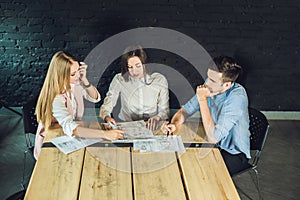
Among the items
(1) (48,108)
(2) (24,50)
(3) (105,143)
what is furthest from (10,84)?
(3) (105,143)

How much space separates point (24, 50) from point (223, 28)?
1960 mm

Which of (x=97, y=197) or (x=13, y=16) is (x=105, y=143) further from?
(x=13, y=16)

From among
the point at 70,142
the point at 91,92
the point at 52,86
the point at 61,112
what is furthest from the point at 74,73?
the point at 70,142

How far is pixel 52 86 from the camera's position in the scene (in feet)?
9.10

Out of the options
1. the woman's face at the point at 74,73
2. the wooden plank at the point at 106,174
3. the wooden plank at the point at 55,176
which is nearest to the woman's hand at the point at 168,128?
the wooden plank at the point at 106,174

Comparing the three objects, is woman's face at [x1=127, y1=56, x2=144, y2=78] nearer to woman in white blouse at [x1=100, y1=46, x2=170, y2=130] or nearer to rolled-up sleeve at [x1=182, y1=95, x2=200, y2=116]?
woman in white blouse at [x1=100, y1=46, x2=170, y2=130]

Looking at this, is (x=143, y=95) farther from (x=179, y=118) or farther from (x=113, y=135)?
(x=113, y=135)

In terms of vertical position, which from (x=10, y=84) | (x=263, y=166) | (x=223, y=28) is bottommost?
(x=263, y=166)

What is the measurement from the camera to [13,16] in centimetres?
409

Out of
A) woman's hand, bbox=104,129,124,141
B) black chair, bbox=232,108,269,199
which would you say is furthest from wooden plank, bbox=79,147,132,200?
black chair, bbox=232,108,269,199

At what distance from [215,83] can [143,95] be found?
66cm

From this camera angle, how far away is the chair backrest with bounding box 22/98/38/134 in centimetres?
297

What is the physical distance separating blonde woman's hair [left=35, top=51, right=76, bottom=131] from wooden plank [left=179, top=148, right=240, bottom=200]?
914 millimetres

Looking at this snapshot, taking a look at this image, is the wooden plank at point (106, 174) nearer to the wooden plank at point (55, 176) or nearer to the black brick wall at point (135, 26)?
the wooden plank at point (55, 176)
